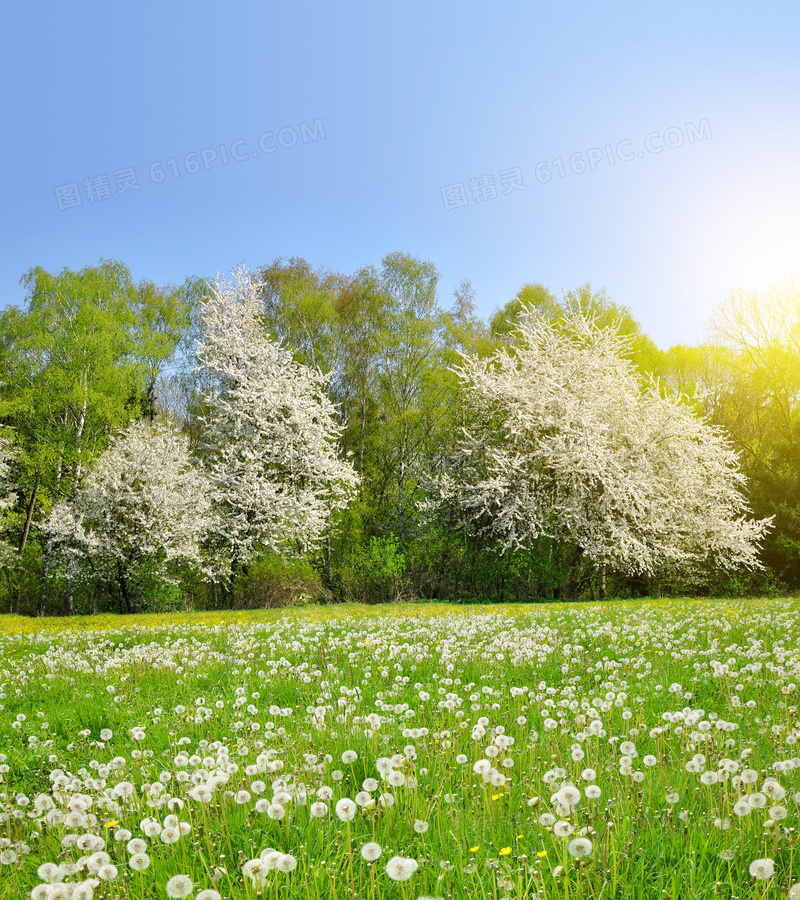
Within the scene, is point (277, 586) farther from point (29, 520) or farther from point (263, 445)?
point (29, 520)

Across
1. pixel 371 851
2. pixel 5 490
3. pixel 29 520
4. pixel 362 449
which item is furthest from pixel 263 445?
pixel 371 851

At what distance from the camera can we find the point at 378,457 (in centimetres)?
2892

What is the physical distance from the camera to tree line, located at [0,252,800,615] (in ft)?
72.4

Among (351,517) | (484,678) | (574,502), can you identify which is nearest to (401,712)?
(484,678)

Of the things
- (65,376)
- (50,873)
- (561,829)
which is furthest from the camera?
(65,376)

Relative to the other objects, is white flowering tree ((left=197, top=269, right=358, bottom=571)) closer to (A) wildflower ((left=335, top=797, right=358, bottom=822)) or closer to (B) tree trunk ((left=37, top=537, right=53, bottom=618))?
(B) tree trunk ((left=37, top=537, right=53, bottom=618))

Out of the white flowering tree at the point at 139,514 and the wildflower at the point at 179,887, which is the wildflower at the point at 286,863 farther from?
the white flowering tree at the point at 139,514

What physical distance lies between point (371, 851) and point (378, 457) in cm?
2676

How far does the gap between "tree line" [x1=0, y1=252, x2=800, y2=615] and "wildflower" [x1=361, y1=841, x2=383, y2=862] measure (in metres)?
19.0

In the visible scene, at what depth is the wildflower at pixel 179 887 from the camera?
6.61 feet

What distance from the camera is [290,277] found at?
105 feet

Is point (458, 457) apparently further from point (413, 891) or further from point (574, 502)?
point (413, 891)

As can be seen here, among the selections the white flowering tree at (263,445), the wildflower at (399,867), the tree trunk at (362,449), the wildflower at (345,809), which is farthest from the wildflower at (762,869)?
the tree trunk at (362,449)

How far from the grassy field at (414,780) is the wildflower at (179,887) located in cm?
1
